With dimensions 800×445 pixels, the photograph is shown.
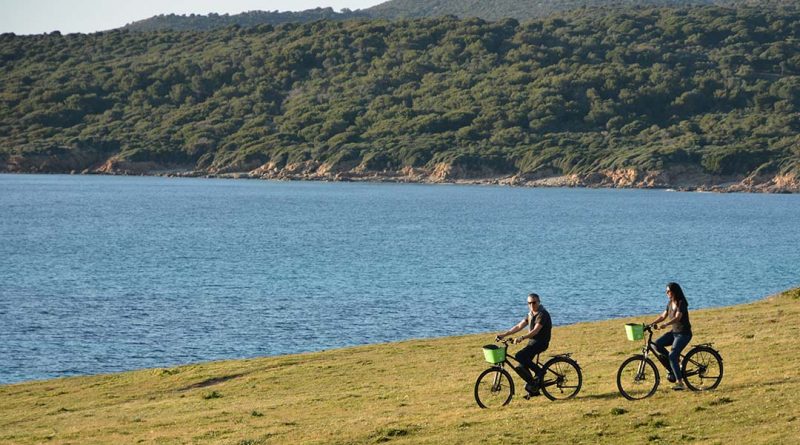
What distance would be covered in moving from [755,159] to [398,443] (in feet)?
604

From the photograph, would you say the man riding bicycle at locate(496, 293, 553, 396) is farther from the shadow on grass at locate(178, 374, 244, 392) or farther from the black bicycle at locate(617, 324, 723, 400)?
the shadow on grass at locate(178, 374, 244, 392)

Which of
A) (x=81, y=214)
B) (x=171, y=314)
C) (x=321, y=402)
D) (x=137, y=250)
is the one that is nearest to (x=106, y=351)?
(x=171, y=314)

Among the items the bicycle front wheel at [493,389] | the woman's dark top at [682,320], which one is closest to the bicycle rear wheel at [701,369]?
the woman's dark top at [682,320]

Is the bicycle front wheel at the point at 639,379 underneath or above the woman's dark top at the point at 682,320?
underneath

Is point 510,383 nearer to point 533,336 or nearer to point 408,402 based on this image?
point 533,336

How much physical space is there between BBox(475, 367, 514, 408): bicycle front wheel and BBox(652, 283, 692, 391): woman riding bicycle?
2.77 metres

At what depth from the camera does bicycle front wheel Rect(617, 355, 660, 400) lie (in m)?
21.1

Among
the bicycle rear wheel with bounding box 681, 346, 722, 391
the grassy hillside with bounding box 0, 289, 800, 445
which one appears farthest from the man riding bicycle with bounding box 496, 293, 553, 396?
the bicycle rear wheel with bounding box 681, 346, 722, 391

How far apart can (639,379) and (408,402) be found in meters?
4.70

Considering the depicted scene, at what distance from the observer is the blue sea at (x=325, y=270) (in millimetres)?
47188

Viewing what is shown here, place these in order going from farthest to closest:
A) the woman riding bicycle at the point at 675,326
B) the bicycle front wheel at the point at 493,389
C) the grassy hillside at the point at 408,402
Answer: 1. the bicycle front wheel at the point at 493,389
2. the woman riding bicycle at the point at 675,326
3. the grassy hillside at the point at 408,402

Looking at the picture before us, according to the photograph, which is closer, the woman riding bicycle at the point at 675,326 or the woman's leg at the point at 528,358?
the woman riding bicycle at the point at 675,326

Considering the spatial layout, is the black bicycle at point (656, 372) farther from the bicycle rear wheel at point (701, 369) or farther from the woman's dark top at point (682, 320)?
the woman's dark top at point (682, 320)

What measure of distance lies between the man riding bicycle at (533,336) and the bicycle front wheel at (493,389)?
Answer: 0.42m
